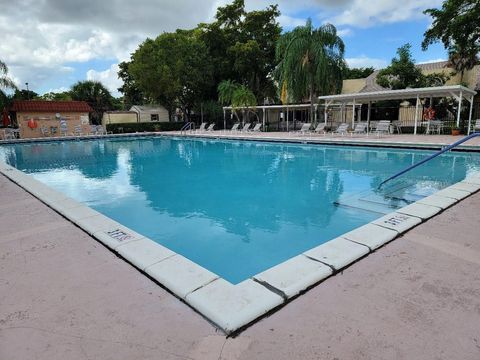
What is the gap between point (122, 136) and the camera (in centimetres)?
2431

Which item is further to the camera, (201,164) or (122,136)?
(122,136)

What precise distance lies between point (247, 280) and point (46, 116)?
26462 millimetres

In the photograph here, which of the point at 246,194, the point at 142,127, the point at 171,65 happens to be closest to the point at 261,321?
the point at 246,194

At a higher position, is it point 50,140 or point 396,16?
point 396,16

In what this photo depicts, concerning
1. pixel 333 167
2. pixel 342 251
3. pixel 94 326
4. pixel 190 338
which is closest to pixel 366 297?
pixel 342 251

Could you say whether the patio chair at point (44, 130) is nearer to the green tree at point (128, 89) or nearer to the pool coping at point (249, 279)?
the green tree at point (128, 89)

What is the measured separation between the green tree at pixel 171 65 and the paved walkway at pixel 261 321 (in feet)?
83.4

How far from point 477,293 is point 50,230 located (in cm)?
422

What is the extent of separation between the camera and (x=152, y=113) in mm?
31578

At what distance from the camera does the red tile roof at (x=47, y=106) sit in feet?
76.2

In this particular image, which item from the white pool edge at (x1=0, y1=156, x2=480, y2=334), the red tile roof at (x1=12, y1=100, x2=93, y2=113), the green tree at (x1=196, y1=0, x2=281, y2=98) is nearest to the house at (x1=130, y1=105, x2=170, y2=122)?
the red tile roof at (x1=12, y1=100, x2=93, y2=113)

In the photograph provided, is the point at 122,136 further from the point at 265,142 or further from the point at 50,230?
the point at 50,230

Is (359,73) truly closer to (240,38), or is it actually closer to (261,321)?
(240,38)

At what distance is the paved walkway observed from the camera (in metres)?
1.77
